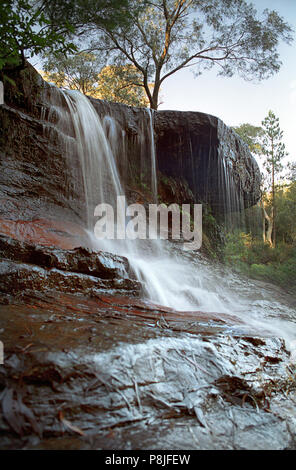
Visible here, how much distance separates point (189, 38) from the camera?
14.5m

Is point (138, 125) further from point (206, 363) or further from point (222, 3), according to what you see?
point (222, 3)

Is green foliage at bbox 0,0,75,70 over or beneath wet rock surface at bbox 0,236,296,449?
over

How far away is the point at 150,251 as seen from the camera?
7.20 m

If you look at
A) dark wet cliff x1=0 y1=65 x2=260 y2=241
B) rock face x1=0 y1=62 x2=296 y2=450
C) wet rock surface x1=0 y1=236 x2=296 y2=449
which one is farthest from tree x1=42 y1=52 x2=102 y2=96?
wet rock surface x1=0 y1=236 x2=296 y2=449

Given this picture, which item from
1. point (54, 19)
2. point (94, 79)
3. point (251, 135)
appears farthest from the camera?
point (251, 135)

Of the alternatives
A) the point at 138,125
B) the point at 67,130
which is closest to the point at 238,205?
the point at 138,125

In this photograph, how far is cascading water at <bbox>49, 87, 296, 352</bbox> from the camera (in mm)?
4754

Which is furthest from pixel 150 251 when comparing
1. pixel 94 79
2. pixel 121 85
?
pixel 94 79

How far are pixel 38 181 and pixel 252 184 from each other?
968 centimetres

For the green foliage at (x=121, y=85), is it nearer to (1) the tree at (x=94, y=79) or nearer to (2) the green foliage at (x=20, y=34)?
(1) the tree at (x=94, y=79)

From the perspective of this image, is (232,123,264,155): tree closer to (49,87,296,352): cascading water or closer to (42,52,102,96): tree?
(42,52,102,96): tree

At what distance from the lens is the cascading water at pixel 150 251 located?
475 cm

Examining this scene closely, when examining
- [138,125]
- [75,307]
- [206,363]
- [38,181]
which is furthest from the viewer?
[138,125]

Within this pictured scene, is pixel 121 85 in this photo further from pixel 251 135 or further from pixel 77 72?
pixel 251 135
